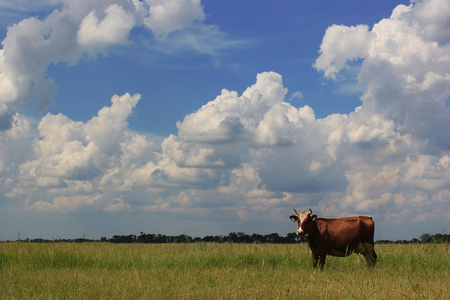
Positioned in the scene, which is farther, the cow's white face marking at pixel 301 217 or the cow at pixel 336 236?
the cow at pixel 336 236

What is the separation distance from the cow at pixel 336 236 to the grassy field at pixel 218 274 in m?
0.58

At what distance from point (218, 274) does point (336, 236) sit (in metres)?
4.25

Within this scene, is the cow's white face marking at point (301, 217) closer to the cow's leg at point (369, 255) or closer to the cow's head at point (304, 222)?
the cow's head at point (304, 222)

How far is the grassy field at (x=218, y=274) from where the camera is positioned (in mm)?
8242

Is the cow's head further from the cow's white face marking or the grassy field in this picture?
the grassy field

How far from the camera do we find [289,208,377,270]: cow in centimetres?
1319

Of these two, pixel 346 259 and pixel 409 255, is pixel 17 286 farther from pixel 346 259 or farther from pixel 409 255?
pixel 409 255

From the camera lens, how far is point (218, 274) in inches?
457

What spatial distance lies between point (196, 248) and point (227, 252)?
5.58ft

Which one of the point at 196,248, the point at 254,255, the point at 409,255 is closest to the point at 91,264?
the point at 196,248

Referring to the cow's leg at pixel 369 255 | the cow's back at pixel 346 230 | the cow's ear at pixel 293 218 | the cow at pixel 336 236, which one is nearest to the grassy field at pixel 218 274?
the cow's leg at pixel 369 255

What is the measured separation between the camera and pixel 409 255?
1536 centimetres

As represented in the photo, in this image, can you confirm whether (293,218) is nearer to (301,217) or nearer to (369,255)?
(301,217)

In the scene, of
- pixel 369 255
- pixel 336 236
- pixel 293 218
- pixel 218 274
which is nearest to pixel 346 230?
pixel 336 236
